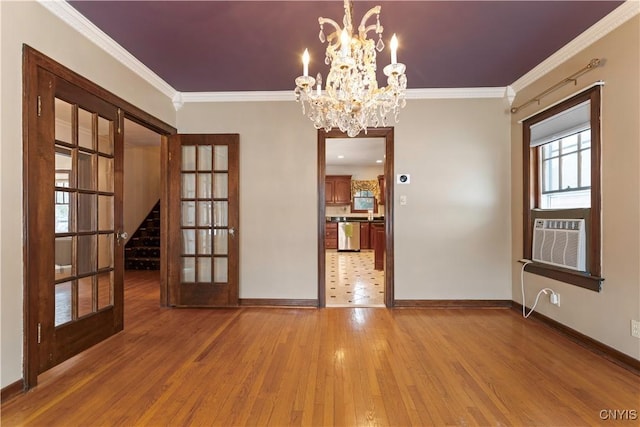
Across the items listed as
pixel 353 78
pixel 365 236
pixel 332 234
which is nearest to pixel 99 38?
pixel 353 78

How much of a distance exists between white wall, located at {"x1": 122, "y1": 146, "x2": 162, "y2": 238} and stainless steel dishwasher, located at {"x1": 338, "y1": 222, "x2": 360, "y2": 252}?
4836 millimetres

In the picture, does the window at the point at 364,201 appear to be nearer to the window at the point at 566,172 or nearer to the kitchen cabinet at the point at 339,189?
the kitchen cabinet at the point at 339,189

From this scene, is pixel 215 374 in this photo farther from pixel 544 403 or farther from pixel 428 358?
pixel 544 403

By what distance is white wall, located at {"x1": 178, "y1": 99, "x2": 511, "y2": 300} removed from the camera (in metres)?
3.74

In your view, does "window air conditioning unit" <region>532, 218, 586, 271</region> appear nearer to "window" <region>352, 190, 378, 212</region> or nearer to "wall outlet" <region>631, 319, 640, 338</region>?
"wall outlet" <region>631, 319, 640, 338</region>

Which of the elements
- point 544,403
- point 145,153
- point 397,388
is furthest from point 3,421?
point 145,153

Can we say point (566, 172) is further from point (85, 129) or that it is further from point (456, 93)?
point (85, 129)

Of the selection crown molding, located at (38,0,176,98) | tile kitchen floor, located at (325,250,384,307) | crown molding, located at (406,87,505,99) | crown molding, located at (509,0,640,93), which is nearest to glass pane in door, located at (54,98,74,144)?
crown molding, located at (38,0,176,98)

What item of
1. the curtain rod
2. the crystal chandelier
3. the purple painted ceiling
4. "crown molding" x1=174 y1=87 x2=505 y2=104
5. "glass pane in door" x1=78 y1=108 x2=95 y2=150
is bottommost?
"glass pane in door" x1=78 y1=108 x2=95 y2=150

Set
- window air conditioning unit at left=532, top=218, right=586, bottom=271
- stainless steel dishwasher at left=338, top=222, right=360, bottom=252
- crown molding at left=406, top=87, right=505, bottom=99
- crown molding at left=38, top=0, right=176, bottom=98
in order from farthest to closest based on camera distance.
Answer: stainless steel dishwasher at left=338, top=222, right=360, bottom=252, crown molding at left=406, top=87, right=505, bottom=99, window air conditioning unit at left=532, top=218, right=586, bottom=271, crown molding at left=38, top=0, right=176, bottom=98

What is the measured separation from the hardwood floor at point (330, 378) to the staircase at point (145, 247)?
3588 mm

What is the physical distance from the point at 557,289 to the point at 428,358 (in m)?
1.56

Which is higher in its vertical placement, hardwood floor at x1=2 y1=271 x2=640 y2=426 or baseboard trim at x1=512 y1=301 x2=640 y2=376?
baseboard trim at x1=512 y1=301 x2=640 y2=376

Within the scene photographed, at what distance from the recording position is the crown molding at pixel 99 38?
7.16 ft
